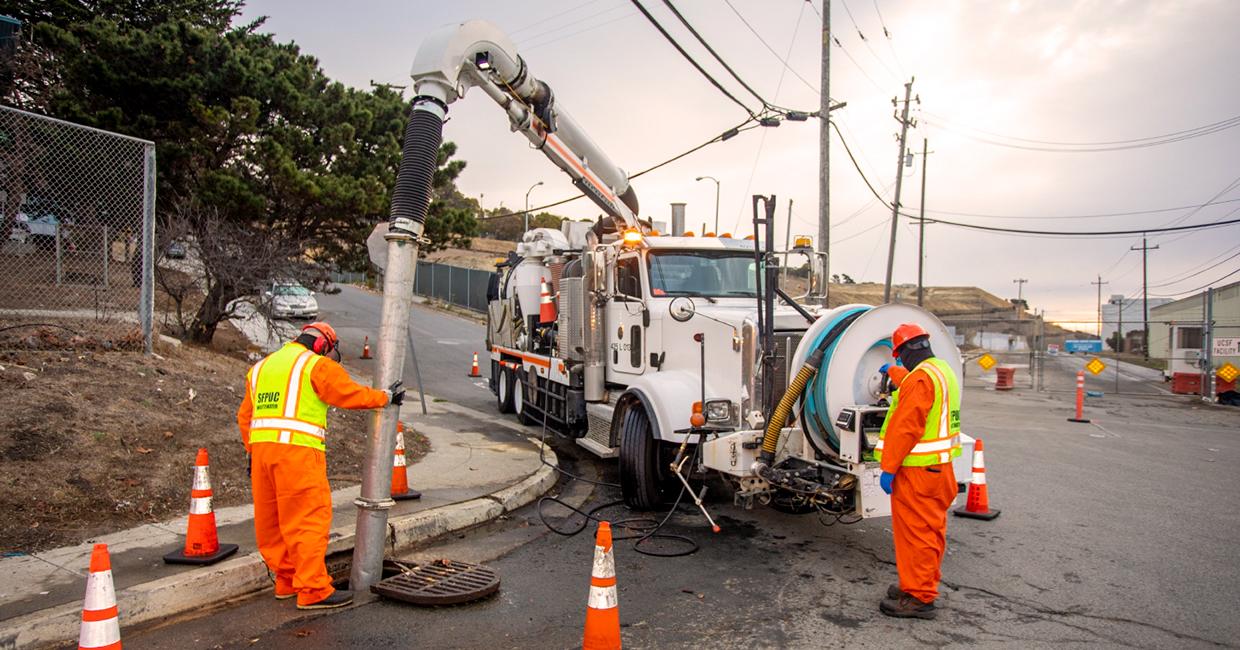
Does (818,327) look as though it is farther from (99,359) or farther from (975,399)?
(975,399)

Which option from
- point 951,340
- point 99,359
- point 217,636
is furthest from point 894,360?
point 99,359

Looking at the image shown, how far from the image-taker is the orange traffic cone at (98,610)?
309 centimetres

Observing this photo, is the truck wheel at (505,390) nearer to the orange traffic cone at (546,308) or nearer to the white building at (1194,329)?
the orange traffic cone at (546,308)

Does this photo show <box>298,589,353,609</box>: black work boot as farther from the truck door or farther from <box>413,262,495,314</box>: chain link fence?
<box>413,262,495,314</box>: chain link fence

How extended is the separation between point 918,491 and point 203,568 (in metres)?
4.20

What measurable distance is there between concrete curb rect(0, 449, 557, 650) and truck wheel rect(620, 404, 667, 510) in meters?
1.08

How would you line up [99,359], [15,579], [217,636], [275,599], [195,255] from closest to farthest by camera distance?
[217,636], [15,579], [275,599], [99,359], [195,255]

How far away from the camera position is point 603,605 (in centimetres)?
357

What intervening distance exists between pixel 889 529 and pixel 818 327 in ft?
6.51

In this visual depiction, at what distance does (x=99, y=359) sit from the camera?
24.7ft

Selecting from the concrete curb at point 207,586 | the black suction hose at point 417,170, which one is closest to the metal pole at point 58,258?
the concrete curb at point 207,586

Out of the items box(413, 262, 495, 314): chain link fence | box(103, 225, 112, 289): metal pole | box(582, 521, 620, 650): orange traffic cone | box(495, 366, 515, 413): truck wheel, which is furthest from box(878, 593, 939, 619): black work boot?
box(413, 262, 495, 314): chain link fence

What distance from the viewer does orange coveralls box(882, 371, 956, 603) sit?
173 inches

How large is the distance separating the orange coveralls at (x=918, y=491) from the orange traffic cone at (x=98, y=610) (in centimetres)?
380
